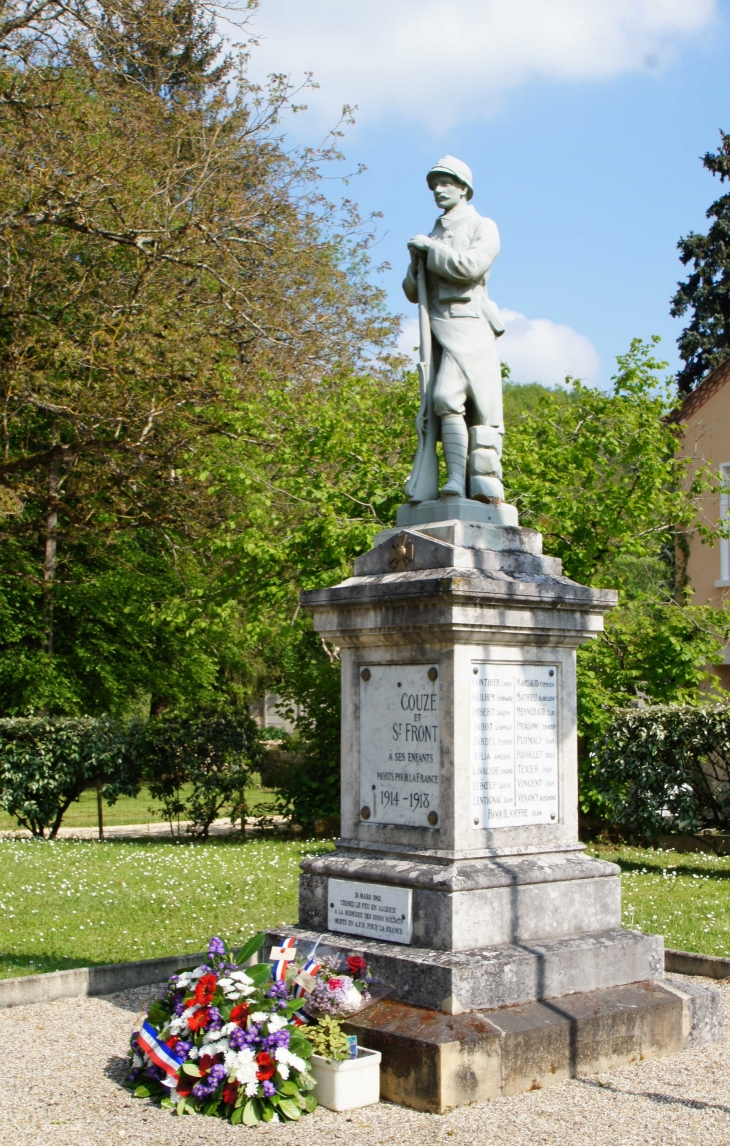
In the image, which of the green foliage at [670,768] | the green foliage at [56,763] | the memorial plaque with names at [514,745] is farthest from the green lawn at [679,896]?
the green foliage at [56,763]

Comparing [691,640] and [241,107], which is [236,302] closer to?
[241,107]

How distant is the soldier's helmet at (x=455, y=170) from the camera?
7090 mm

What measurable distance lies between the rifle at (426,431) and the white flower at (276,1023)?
114 inches

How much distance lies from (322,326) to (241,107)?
4.34 m

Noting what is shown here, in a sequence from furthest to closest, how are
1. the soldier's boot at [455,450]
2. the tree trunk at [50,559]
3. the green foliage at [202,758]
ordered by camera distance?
the tree trunk at [50,559]
the green foliage at [202,758]
the soldier's boot at [455,450]

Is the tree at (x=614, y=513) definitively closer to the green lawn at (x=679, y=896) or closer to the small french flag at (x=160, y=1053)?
the green lawn at (x=679, y=896)

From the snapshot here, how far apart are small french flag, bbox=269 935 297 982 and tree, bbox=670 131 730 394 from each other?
2955 centimetres

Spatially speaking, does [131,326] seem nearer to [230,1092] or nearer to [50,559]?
[50,559]

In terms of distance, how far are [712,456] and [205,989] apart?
1952cm

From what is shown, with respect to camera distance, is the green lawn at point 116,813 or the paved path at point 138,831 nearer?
the paved path at point 138,831

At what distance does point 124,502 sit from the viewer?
21.6 metres

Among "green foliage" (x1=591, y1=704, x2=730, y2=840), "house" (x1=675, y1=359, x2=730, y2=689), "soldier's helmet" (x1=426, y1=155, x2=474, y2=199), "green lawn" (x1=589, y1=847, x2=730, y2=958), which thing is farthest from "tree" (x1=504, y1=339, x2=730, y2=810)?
"soldier's helmet" (x1=426, y1=155, x2=474, y2=199)

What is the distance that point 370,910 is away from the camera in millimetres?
6207

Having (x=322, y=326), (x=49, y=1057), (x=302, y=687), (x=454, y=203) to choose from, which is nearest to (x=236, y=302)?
(x=322, y=326)
